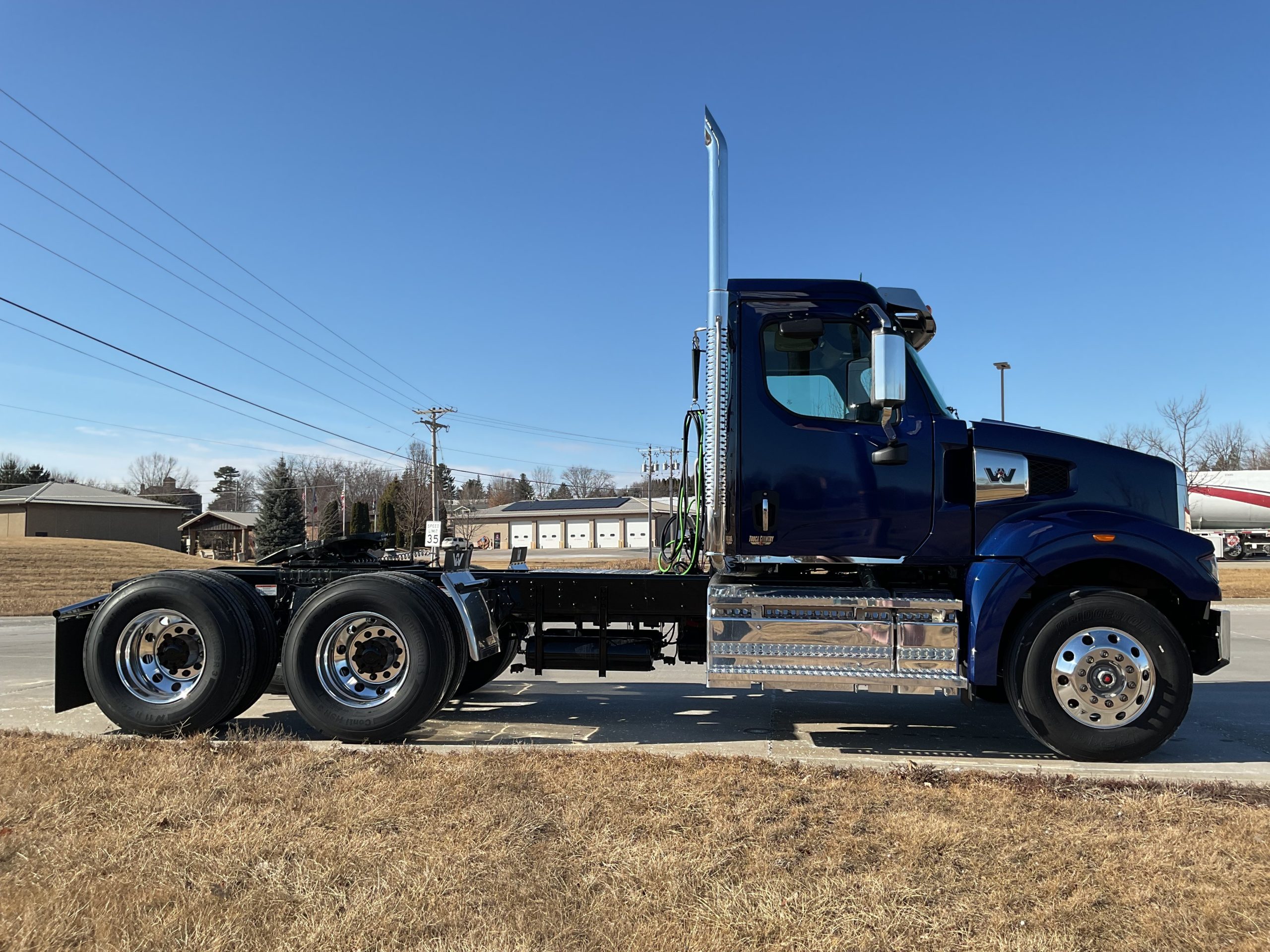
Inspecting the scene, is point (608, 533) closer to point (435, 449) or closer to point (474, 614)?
point (435, 449)

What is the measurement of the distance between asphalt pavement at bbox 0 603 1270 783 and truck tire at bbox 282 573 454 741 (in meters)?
0.31

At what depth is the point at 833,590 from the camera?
5.52 meters

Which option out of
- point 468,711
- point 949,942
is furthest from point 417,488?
point 949,942

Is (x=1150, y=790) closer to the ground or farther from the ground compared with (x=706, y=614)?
closer to the ground

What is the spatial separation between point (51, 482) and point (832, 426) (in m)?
55.0

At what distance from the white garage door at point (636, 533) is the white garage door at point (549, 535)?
6504mm

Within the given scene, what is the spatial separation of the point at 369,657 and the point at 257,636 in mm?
831

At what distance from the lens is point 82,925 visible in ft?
8.89

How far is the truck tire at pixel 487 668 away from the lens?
269 inches

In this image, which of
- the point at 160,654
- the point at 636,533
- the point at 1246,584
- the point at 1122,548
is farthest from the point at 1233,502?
the point at 160,654

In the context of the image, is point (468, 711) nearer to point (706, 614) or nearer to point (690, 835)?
point (706, 614)

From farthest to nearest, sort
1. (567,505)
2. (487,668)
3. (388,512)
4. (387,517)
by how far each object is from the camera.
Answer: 1. (567,505)
2. (387,517)
3. (388,512)
4. (487,668)

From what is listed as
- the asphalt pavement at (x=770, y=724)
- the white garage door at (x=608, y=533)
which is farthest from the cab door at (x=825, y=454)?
the white garage door at (x=608, y=533)

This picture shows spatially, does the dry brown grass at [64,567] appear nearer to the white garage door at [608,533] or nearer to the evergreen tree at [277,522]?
the evergreen tree at [277,522]
